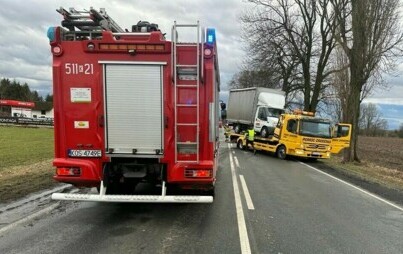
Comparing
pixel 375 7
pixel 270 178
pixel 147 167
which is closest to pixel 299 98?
pixel 375 7

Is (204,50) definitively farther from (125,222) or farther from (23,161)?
(23,161)

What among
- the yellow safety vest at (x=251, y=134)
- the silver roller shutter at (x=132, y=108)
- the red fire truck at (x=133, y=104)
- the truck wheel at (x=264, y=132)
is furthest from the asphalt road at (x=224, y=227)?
the yellow safety vest at (x=251, y=134)

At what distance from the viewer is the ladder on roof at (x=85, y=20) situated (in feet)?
26.1

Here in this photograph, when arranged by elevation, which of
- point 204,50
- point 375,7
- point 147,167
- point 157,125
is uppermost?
point 375,7

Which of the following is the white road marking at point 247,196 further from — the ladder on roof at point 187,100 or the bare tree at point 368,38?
the bare tree at point 368,38

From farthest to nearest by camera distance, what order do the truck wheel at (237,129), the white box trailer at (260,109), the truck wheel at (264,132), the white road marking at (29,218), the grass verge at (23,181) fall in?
the truck wheel at (237,129)
the white box trailer at (260,109)
the truck wheel at (264,132)
the grass verge at (23,181)
the white road marking at (29,218)

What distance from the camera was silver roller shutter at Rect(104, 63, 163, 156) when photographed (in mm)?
7086

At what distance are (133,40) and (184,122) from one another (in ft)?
5.38

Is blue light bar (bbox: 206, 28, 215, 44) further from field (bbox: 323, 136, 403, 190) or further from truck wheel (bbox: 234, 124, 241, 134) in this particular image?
truck wheel (bbox: 234, 124, 241, 134)

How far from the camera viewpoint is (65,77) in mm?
7156

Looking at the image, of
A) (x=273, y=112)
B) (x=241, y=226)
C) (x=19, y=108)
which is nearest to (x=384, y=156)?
(x=273, y=112)

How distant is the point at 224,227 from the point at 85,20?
4.62 metres

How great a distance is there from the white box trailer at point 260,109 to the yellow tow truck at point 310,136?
3276 mm

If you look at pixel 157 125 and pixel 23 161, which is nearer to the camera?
pixel 157 125
